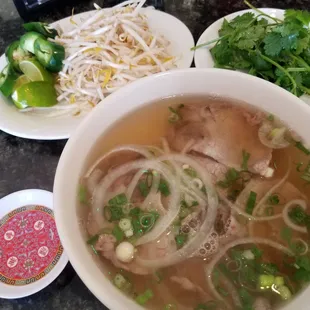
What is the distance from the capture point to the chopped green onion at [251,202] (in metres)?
1.04

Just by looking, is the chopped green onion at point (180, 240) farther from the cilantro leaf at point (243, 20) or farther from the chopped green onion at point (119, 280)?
the cilantro leaf at point (243, 20)

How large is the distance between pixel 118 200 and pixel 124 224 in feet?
0.22

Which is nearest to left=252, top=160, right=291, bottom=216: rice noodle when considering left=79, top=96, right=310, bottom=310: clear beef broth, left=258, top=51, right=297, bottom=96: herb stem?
left=79, top=96, right=310, bottom=310: clear beef broth

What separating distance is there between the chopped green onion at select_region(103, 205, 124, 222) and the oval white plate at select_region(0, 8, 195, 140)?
0.55 m

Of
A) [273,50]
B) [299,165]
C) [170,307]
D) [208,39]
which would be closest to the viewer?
[170,307]

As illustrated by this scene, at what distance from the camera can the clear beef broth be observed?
37.1 inches

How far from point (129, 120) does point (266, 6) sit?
→ 127 cm

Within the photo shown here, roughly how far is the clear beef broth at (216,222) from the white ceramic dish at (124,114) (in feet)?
0.13

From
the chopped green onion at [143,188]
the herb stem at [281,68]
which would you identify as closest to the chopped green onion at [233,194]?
the chopped green onion at [143,188]

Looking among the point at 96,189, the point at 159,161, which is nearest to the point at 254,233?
the point at 159,161

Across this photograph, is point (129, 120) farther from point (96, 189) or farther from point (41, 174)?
point (41, 174)

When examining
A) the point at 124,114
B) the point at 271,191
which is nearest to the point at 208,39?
the point at 124,114

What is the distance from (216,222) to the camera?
1.01m

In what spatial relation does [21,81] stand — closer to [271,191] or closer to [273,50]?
[273,50]
